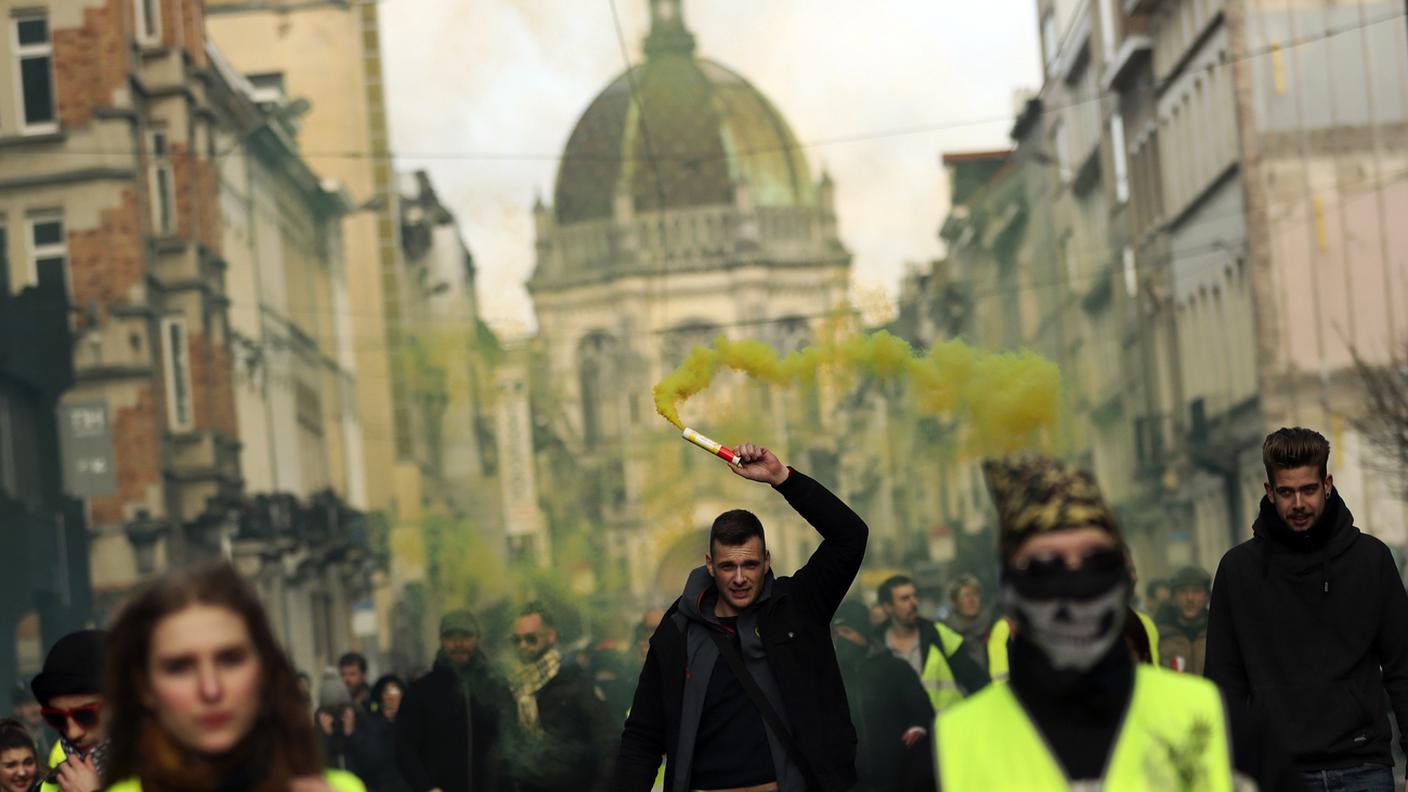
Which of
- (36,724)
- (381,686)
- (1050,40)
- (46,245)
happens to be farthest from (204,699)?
(1050,40)

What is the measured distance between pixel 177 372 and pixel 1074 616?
34.4 metres

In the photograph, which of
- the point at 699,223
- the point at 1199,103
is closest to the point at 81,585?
the point at 1199,103

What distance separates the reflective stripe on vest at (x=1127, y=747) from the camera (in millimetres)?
2814

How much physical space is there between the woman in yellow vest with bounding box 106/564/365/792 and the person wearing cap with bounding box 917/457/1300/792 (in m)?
0.84

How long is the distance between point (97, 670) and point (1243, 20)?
32.8m

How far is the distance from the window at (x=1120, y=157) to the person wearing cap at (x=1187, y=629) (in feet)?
103

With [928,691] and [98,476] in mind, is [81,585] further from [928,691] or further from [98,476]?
[928,691]

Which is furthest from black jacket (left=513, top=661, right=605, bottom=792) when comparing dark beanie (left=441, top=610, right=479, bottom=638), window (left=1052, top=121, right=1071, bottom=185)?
window (left=1052, top=121, right=1071, bottom=185)

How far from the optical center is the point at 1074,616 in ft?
9.30

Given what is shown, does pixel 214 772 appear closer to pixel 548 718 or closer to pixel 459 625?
pixel 459 625

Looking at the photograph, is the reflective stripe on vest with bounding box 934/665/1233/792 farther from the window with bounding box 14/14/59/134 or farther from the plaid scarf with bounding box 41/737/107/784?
the window with bounding box 14/14/59/134

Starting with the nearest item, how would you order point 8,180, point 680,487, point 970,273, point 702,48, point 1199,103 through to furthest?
point 8,180, point 1199,103, point 970,273, point 702,48, point 680,487

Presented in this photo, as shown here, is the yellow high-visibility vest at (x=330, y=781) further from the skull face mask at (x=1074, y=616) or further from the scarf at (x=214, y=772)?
the skull face mask at (x=1074, y=616)

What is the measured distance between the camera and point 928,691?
1140cm
